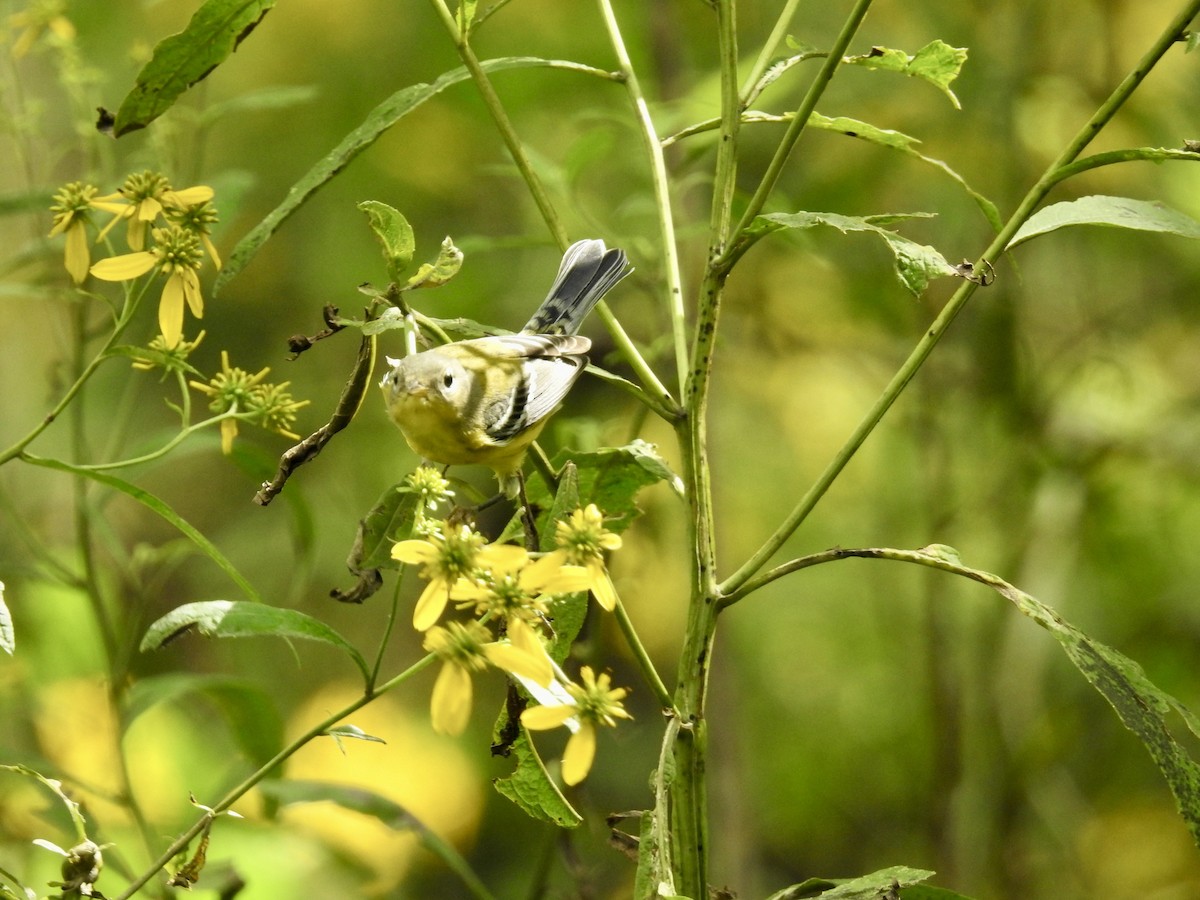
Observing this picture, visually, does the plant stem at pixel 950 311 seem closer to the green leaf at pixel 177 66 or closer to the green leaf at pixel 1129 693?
the green leaf at pixel 1129 693

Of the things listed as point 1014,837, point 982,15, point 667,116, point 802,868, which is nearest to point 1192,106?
point 982,15

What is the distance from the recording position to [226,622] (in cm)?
68

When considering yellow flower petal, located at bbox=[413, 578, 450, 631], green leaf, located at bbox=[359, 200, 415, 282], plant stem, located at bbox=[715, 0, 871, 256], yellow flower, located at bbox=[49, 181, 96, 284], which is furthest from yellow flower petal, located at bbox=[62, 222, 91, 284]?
plant stem, located at bbox=[715, 0, 871, 256]

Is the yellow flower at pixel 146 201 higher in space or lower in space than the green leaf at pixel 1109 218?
lower

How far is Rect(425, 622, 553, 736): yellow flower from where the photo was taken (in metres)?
0.61

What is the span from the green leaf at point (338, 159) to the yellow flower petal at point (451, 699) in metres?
0.26

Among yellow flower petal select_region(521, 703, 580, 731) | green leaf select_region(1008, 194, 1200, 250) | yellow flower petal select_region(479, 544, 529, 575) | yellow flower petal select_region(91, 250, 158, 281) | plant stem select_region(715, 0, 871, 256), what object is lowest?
yellow flower petal select_region(521, 703, 580, 731)

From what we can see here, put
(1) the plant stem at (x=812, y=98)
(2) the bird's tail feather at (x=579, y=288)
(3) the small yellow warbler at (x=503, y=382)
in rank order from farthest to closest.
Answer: (2) the bird's tail feather at (x=579, y=288), (3) the small yellow warbler at (x=503, y=382), (1) the plant stem at (x=812, y=98)

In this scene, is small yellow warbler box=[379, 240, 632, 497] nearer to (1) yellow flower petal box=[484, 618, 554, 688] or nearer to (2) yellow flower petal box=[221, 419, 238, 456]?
(2) yellow flower petal box=[221, 419, 238, 456]

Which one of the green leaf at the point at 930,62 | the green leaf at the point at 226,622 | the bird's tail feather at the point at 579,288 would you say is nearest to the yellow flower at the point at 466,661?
the green leaf at the point at 226,622

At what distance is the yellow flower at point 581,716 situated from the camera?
0.62m

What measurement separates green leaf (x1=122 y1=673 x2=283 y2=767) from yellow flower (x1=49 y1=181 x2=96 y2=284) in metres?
0.49

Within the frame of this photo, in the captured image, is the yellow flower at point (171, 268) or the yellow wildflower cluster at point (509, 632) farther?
the yellow flower at point (171, 268)

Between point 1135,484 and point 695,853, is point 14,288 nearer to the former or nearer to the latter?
point 695,853
